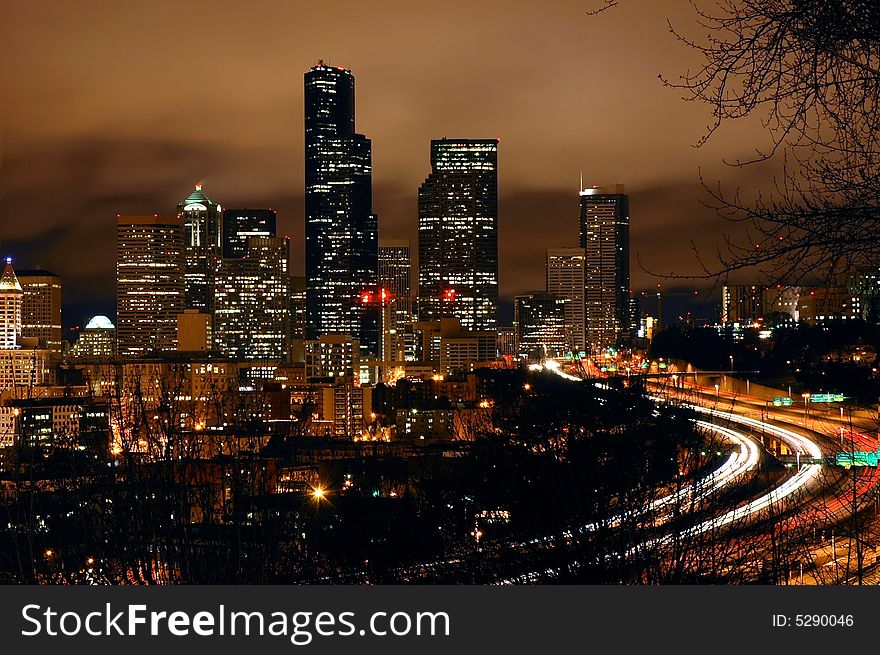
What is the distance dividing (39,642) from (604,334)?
52.8 metres

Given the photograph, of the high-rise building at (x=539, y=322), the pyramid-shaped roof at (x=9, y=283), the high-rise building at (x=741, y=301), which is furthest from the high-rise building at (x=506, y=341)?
the high-rise building at (x=741, y=301)

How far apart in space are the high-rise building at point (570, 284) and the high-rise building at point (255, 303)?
2128 centimetres

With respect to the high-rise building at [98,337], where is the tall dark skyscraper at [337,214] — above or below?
above

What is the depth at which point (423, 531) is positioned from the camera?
266 inches

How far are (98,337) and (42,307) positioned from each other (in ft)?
72.2

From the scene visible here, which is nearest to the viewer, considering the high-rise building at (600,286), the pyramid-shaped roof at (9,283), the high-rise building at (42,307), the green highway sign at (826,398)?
the green highway sign at (826,398)

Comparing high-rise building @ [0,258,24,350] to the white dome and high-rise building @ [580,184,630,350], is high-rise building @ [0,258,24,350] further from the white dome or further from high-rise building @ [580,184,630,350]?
the white dome

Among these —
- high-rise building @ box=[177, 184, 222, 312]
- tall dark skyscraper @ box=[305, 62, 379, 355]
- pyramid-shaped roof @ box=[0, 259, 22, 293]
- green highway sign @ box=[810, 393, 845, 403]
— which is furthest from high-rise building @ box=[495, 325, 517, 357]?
green highway sign @ box=[810, 393, 845, 403]

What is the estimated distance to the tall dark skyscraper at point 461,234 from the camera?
9256 cm

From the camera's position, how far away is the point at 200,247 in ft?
331

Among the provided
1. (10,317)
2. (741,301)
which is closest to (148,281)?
(10,317)

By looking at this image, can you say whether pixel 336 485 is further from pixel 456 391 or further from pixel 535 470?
pixel 456 391

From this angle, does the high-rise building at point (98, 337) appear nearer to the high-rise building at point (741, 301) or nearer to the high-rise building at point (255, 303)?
the high-rise building at point (255, 303)

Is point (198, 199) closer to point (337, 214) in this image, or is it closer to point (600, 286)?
point (337, 214)
